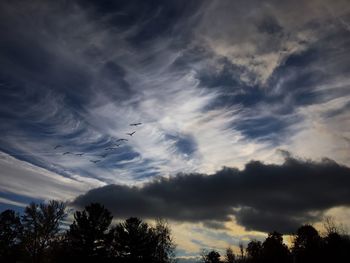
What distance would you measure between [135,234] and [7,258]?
33.4 m

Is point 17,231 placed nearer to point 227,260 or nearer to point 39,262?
point 39,262

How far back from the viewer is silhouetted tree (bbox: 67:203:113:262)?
47.0 m

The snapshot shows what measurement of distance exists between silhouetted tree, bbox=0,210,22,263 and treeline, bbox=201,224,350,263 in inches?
2392

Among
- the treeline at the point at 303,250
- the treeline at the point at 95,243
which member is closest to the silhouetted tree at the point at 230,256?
the treeline at the point at 303,250

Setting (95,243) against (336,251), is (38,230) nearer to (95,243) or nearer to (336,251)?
(95,243)

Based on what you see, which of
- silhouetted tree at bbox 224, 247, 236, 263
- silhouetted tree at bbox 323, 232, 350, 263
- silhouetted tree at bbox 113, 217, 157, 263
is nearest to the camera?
silhouetted tree at bbox 323, 232, 350, 263

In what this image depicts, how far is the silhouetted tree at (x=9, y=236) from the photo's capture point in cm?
6450

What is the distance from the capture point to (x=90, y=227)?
49.2 metres

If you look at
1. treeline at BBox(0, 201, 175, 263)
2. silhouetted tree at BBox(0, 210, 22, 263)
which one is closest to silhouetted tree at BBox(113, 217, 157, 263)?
treeline at BBox(0, 201, 175, 263)

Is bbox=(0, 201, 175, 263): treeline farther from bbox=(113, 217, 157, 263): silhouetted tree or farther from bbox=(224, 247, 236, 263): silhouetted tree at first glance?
bbox=(224, 247, 236, 263): silhouetted tree

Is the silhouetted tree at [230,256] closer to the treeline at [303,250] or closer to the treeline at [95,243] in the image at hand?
the treeline at [303,250]

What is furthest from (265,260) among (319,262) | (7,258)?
(7,258)

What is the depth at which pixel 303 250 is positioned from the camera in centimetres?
5884

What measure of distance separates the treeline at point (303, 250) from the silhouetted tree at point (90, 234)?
37.1 meters
